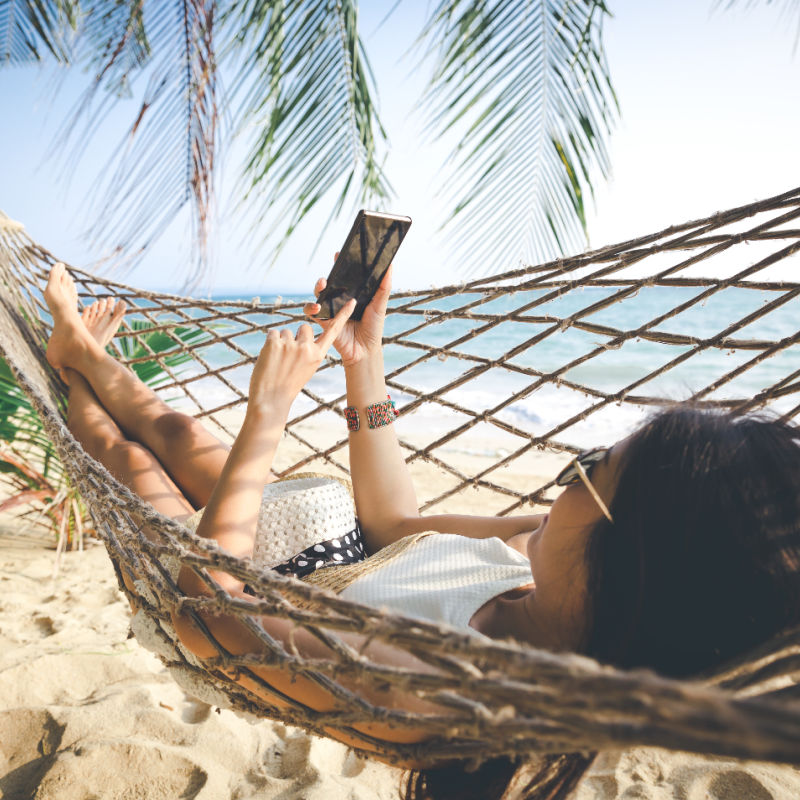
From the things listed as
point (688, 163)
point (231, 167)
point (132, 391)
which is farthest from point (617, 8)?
point (688, 163)

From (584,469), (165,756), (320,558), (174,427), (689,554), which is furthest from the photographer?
(174,427)

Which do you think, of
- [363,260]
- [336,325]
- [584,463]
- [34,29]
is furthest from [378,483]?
[34,29]

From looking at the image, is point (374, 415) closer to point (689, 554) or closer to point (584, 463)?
point (584, 463)

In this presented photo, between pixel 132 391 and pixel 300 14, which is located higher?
pixel 300 14

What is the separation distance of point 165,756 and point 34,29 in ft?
7.43

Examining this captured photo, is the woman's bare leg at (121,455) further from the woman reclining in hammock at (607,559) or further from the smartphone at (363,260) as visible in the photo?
the smartphone at (363,260)

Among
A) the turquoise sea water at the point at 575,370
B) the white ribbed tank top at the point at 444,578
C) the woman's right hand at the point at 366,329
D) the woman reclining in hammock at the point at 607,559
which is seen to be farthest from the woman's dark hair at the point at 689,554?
the turquoise sea water at the point at 575,370

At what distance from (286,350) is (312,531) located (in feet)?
1.03

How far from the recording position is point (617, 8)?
123cm

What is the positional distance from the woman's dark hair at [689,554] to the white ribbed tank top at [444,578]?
170 mm

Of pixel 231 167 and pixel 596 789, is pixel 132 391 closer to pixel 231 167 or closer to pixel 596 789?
pixel 231 167

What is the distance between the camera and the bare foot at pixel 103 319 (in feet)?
5.25

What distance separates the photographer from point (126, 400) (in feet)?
4.44

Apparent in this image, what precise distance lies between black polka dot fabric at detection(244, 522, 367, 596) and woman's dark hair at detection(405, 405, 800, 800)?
1.35 ft
